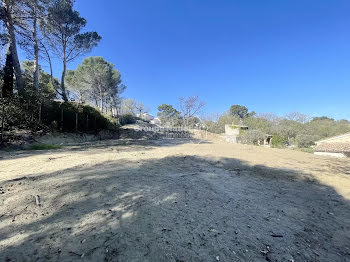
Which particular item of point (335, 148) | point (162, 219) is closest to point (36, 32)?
point (162, 219)

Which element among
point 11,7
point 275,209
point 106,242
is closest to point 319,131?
point 275,209

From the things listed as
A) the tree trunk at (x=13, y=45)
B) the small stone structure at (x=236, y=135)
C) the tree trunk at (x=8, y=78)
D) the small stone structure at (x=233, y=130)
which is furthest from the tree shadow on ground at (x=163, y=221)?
the small stone structure at (x=233, y=130)

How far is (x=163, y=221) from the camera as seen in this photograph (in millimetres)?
1638

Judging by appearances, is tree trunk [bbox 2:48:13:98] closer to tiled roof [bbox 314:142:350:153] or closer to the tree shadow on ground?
the tree shadow on ground

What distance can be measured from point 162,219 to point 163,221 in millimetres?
37

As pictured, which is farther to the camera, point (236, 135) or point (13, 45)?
point (236, 135)

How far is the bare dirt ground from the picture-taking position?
4.13 ft

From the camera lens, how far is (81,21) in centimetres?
1284

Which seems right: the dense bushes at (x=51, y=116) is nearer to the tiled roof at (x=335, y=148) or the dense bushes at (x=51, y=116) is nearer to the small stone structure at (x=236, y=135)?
the small stone structure at (x=236, y=135)

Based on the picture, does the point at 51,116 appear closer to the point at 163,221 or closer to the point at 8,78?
the point at 8,78

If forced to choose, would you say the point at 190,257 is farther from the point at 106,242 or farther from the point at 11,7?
the point at 11,7

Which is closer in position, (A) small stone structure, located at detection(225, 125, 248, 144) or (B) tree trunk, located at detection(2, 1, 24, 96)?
(B) tree trunk, located at detection(2, 1, 24, 96)

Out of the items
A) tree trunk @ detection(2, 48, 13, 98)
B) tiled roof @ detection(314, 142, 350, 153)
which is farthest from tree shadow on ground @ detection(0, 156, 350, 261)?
tiled roof @ detection(314, 142, 350, 153)

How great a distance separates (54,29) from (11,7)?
4.08 metres
